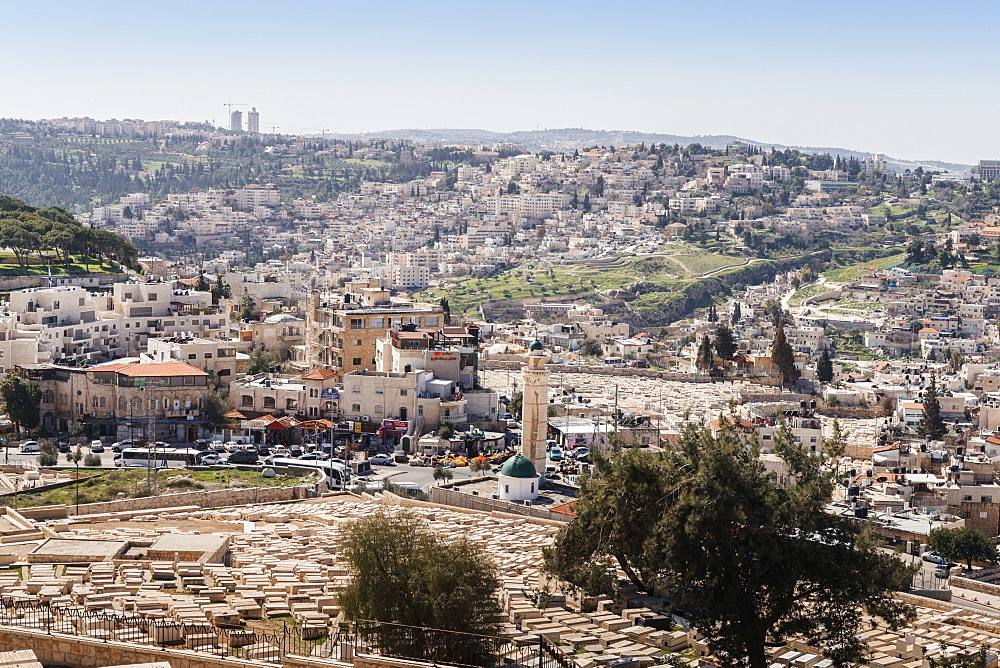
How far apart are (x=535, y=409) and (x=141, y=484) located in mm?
8255

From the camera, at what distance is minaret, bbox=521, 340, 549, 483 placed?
2988cm

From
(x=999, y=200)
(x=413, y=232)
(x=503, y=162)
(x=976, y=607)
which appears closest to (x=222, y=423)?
(x=976, y=607)

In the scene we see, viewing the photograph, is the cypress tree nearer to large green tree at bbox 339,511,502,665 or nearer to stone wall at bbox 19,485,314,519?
stone wall at bbox 19,485,314,519

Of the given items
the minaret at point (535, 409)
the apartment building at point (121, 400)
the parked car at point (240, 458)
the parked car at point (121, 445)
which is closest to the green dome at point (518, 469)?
the minaret at point (535, 409)

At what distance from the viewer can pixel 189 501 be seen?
25.2 meters

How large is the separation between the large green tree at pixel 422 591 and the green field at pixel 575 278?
70126mm

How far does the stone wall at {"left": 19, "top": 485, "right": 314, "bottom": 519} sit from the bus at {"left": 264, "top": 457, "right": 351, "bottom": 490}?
2.26 m

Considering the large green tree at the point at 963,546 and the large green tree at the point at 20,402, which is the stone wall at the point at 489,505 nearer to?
the large green tree at the point at 963,546

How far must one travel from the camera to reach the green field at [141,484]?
25641 mm

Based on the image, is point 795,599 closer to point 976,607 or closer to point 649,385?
point 976,607

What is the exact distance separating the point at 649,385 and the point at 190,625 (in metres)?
41.1

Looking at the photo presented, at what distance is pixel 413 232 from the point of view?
420 feet

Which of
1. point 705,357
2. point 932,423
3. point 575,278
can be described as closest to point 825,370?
point 705,357

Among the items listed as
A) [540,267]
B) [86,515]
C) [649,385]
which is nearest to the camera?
[86,515]
